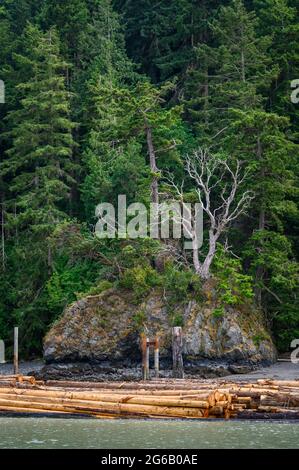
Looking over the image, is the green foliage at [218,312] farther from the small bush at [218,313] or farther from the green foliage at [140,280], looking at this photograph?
the green foliage at [140,280]

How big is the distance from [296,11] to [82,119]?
14.6m

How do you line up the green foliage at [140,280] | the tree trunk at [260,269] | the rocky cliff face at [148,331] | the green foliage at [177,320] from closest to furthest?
the rocky cliff face at [148,331], the green foliage at [177,320], the green foliage at [140,280], the tree trunk at [260,269]

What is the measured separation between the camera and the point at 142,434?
2817 centimetres

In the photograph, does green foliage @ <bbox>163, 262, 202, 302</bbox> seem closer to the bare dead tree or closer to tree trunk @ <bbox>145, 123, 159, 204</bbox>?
the bare dead tree

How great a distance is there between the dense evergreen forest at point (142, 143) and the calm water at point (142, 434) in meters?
13.9

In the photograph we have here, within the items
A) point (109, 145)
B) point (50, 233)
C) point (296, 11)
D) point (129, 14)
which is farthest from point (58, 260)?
point (129, 14)

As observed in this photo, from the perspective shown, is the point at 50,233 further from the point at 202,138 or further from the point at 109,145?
the point at 202,138

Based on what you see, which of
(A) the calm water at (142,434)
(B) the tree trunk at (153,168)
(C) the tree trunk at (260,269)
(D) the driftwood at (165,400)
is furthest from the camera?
(B) the tree trunk at (153,168)

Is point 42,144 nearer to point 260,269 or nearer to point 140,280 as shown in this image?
point 140,280

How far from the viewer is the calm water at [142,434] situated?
26.0m

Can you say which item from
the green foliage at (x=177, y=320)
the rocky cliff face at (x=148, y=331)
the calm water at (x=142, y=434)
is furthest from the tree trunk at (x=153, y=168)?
the calm water at (x=142, y=434)

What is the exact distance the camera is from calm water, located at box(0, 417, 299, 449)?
26.0 m

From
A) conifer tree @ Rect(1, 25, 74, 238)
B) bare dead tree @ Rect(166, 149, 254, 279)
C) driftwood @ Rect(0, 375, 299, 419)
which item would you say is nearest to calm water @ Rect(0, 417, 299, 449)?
driftwood @ Rect(0, 375, 299, 419)

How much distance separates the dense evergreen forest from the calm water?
1394cm
